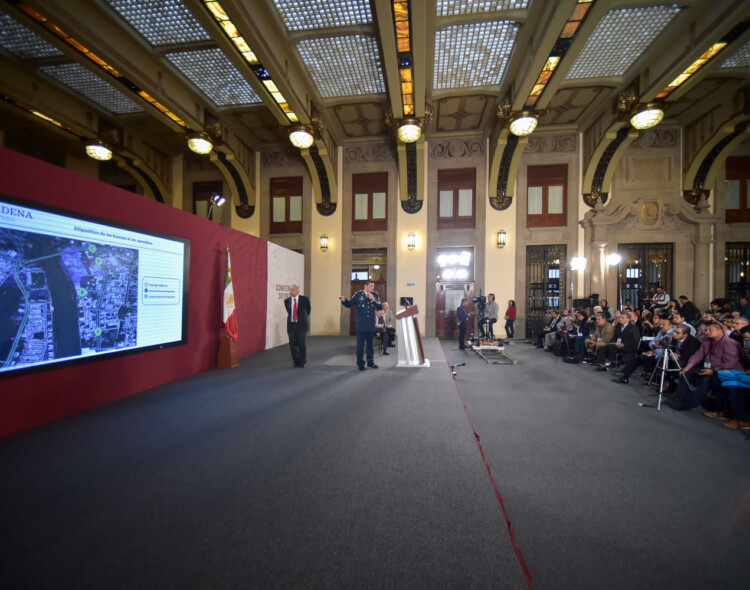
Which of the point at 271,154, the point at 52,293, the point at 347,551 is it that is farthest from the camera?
the point at 271,154

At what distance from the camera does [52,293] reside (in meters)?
3.41

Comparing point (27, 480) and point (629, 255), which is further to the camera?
point (629, 255)

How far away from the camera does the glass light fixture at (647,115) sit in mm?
8258

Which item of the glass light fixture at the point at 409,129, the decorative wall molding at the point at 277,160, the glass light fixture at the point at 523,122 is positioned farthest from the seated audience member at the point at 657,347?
the decorative wall molding at the point at 277,160

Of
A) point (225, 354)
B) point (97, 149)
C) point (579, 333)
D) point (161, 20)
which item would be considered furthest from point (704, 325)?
point (97, 149)

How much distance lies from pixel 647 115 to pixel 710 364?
7.65m

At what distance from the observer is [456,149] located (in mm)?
11836

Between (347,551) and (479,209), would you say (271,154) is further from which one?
(347,551)

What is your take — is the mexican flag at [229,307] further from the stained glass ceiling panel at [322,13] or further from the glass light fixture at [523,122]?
the glass light fixture at [523,122]

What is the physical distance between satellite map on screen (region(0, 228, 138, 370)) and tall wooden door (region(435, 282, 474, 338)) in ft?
31.3

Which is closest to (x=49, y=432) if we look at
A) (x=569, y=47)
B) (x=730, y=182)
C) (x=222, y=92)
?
(x=222, y=92)

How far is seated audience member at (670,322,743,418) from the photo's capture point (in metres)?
3.89

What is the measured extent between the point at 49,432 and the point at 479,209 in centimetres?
1202

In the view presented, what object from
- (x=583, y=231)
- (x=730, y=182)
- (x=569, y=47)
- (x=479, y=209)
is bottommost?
(x=583, y=231)
